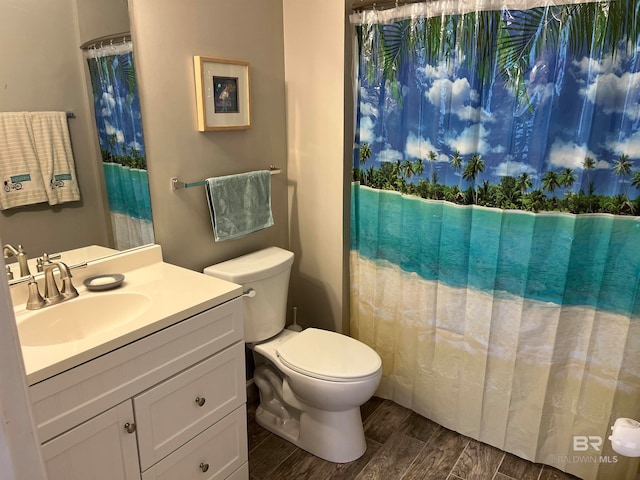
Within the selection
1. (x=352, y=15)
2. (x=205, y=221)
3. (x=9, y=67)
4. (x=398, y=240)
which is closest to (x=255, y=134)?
(x=205, y=221)

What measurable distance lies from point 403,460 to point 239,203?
1.40 metres

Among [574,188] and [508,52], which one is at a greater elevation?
[508,52]

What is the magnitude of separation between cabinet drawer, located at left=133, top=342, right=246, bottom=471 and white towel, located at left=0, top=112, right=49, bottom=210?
80cm

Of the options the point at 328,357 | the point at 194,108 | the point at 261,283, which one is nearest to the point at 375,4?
the point at 194,108

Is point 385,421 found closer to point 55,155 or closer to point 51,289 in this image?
point 51,289

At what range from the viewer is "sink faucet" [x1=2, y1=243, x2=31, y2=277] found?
1589mm

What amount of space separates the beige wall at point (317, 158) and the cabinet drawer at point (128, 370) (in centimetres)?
87

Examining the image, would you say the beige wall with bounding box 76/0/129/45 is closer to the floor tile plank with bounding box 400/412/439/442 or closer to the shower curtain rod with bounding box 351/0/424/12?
the shower curtain rod with bounding box 351/0/424/12

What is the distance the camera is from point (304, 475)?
2.04 m

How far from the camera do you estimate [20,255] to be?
1.61 meters

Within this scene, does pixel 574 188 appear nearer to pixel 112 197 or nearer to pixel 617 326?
pixel 617 326

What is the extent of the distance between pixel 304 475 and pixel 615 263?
1527 millimetres

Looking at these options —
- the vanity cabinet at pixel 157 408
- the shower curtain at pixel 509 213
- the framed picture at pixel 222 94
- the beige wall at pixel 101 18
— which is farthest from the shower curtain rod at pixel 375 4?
the vanity cabinet at pixel 157 408

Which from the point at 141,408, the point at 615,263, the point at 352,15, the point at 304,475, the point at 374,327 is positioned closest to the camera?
the point at 141,408
